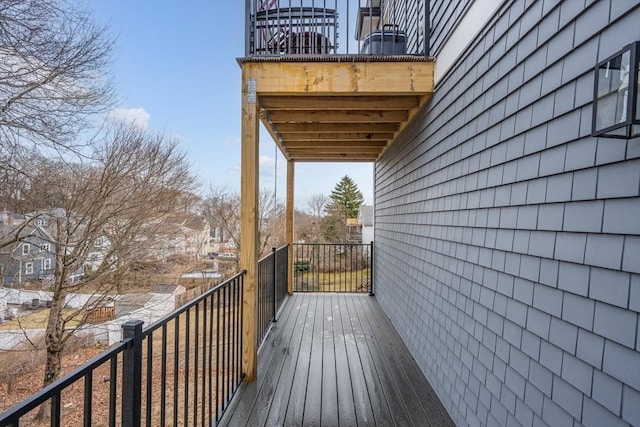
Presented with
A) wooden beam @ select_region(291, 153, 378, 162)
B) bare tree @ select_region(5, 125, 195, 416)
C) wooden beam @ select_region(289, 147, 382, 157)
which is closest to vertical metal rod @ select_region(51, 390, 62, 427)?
wooden beam @ select_region(289, 147, 382, 157)

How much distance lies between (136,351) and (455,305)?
1.90 metres

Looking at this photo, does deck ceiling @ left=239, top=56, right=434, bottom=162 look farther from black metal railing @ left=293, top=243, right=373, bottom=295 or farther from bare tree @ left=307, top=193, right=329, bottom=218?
bare tree @ left=307, top=193, right=329, bottom=218

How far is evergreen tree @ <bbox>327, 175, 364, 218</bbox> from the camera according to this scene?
22.3 m

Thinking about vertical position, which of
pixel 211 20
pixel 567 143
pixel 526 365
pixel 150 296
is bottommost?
pixel 150 296

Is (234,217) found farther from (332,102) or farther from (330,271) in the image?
(332,102)

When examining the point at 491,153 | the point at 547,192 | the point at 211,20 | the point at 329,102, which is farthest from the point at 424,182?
the point at 211,20

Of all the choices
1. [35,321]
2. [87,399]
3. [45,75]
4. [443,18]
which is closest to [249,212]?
[87,399]

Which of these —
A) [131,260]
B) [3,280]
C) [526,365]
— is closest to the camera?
[526,365]

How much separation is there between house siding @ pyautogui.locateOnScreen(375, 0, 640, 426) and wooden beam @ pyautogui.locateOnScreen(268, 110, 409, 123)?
3.43ft

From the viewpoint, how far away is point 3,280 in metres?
6.45

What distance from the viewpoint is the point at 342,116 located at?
3.74 metres

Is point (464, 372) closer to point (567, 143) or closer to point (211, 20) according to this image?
point (567, 143)

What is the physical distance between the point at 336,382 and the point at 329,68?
249cm

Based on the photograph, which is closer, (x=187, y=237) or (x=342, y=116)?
(x=342, y=116)
